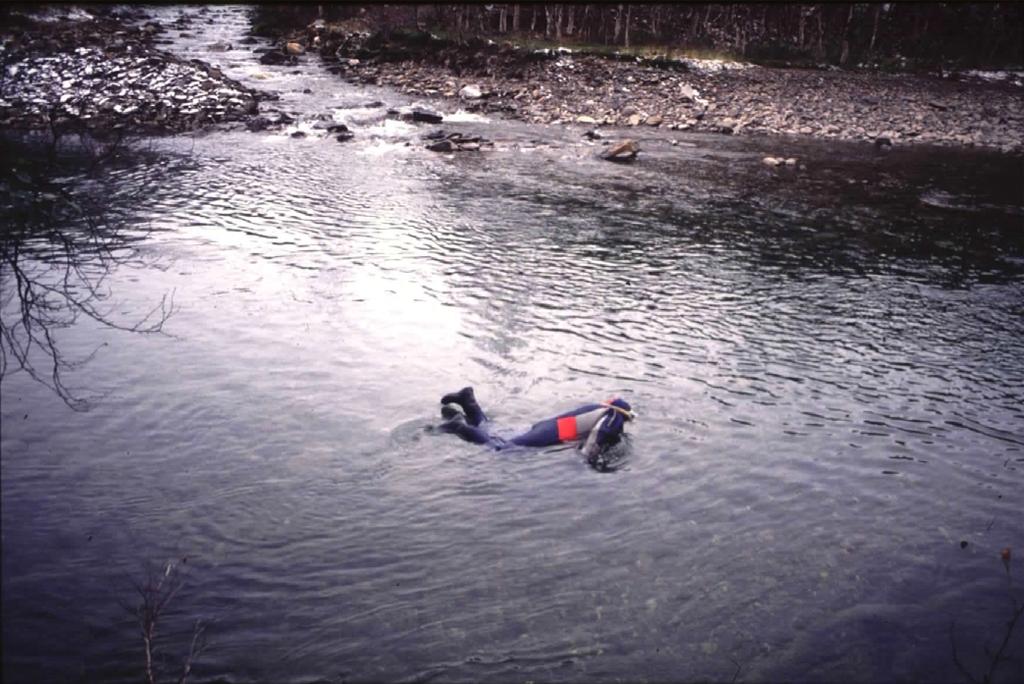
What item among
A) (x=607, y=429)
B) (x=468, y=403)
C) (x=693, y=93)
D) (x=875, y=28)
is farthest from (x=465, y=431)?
(x=875, y=28)

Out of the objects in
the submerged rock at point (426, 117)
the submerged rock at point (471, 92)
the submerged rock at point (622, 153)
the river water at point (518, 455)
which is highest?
the submerged rock at point (471, 92)

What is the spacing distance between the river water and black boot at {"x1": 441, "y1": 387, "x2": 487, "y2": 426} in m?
0.52

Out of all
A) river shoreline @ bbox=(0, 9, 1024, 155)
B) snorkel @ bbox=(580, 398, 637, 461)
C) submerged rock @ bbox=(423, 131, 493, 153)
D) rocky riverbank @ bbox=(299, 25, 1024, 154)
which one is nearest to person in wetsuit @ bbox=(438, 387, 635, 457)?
snorkel @ bbox=(580, 398, 637, 461)

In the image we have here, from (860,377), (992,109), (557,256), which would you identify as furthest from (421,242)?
(992,109)

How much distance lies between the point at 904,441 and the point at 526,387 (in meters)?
7.05

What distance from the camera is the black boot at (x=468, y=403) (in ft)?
39.7

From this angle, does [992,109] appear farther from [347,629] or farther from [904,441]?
[347,629]

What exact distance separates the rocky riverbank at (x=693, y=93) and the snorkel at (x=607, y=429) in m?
30.8

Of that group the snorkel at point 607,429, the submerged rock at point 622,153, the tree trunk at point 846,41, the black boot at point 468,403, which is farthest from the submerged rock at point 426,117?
the tree trunk at point 846,41

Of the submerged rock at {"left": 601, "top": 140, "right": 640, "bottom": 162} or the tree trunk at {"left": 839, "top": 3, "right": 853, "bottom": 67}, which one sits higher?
the tree trunk at {"left": 839, "top": 3, "right": 853, "bottom": 67}

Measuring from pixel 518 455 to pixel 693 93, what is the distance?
38004 mm

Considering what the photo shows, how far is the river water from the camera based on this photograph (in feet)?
26.5

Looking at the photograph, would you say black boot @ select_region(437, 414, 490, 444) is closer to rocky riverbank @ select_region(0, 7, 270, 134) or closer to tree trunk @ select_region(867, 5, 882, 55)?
rocky riverbank @ select_region(0, 7, 270, 134)

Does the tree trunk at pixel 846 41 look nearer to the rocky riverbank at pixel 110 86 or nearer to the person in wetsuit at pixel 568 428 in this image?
the rocky riverbank at pixel 110 86
